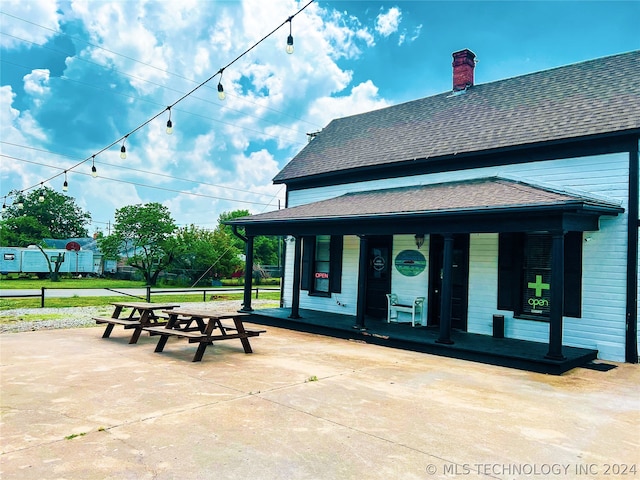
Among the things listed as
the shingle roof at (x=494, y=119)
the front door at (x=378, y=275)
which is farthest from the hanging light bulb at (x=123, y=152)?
the front door at (x=378, y=275)

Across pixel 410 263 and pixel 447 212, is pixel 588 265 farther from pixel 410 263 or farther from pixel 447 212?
pixel 410 263

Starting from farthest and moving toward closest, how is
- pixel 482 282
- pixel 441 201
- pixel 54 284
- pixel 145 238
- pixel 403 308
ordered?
pixel 145 238
pixel 54 284
pixel 403 308
pixel 482 282
pixel 441 201

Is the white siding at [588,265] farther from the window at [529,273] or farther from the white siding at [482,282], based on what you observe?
the window at [529,273]

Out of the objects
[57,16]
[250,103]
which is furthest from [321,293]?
[250,103]

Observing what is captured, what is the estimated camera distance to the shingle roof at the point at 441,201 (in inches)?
284

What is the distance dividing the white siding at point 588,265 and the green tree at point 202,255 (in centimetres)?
2021

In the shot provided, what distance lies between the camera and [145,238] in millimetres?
27328

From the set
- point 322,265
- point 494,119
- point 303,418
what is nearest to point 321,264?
point 322,265

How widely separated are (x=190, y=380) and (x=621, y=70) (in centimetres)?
1073

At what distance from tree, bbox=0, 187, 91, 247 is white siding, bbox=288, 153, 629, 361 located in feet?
153

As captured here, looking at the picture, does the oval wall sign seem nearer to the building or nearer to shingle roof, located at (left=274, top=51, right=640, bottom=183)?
the building

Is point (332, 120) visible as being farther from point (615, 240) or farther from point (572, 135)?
point (615, 240)

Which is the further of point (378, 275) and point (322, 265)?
point (322, 265)

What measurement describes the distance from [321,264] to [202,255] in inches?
A: 673
